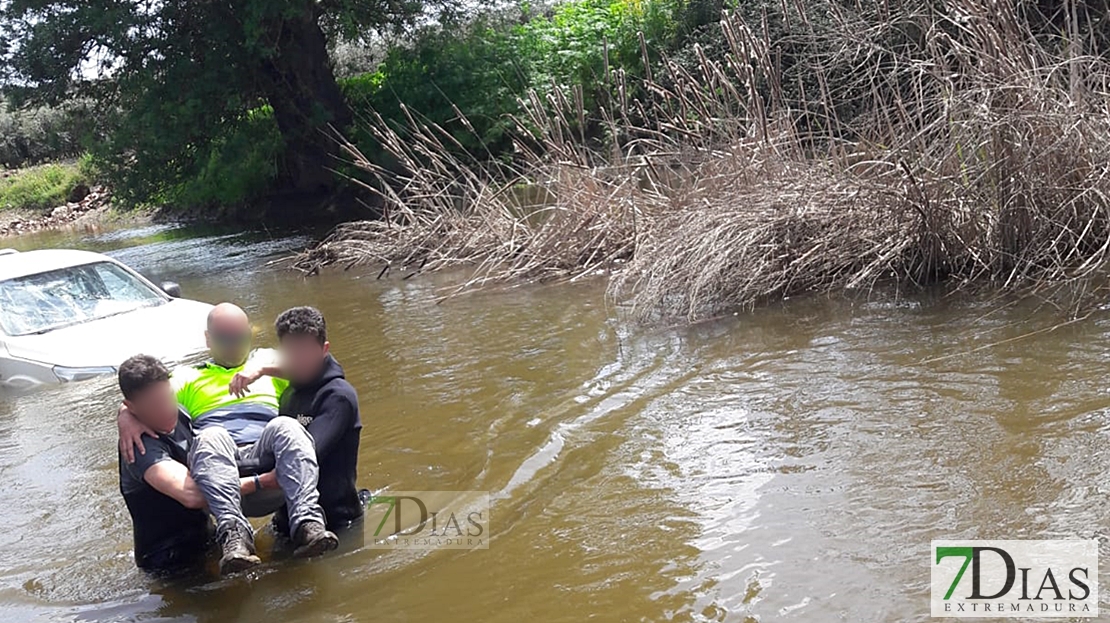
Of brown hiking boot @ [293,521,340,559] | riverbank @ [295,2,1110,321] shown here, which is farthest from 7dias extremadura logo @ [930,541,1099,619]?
riverbank @ [295,2,1110,321]

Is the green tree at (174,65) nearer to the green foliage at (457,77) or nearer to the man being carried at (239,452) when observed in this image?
the green foliage at (457,77)

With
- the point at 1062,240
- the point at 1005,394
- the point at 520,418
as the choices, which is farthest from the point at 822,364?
the point at 1062,240

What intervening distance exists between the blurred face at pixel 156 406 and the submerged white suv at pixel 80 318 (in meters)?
4.17

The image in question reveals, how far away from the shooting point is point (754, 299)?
29.2 feet

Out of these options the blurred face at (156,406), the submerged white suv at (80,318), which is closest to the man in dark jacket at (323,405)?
the blurred face at (156,406)

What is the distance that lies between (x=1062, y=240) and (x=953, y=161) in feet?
3.16

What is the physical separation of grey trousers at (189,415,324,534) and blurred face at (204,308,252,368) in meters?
0.58

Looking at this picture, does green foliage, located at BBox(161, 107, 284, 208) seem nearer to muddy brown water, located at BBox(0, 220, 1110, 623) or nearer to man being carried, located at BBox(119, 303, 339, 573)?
muddy brown water, located at BBox(0, 220, 1110, 623)

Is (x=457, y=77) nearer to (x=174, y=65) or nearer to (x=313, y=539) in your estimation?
(x=174, y=65)

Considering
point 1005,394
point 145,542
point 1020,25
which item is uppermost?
point 1020,25

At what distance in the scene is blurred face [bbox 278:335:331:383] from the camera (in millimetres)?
4898

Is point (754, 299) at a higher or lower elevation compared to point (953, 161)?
lower

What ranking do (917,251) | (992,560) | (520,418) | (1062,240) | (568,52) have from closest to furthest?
(992,560) < (520,418) < (1062,240) < (917,251) < (568,52)

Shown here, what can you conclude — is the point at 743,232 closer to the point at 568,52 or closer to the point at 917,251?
the point at 917,251
